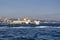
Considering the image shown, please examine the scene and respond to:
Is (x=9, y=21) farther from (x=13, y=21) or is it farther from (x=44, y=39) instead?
(x=44, y=39)

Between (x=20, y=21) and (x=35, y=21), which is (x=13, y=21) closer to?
(x=20, y=21)

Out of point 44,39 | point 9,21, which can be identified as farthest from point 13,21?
point 44,39

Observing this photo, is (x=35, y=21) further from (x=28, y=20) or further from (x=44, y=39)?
(x=44, y=39)

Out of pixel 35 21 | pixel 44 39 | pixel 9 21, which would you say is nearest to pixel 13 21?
pixel 9 21

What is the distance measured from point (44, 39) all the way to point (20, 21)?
93506 mm

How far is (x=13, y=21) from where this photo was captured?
4916 inches

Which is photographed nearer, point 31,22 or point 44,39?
point 44,39

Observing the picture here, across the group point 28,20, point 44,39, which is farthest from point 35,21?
point 44,39

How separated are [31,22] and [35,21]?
19.5 feet

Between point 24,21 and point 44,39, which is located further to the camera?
point 24,21

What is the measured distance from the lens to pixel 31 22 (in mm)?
122812

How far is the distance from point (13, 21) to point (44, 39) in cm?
9460

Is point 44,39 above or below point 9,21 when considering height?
below

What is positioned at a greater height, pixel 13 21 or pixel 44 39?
pixel 13 21
